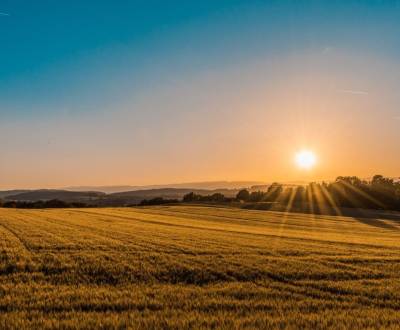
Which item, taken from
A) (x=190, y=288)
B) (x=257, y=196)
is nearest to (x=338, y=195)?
(x=257, y=196)

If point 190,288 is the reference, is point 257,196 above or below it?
above

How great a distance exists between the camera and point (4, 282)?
40.9 ft

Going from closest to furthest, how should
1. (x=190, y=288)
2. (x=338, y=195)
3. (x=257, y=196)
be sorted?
(x=190, y=288)
(x=338, y=195)
(x=257, y=196)

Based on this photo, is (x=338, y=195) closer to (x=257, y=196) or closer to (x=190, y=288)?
(x=257, y=196)

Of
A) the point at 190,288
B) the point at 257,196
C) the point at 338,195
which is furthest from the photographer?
the point at 257,196

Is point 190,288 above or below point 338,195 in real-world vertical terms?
below

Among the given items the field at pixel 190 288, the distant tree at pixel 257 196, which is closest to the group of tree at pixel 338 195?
the distant tree at pixel 257 196

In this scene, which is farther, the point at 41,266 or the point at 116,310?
the point at 41,266

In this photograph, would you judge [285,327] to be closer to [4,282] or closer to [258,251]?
[4,282]

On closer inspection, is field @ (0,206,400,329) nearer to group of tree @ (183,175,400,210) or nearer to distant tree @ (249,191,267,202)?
group of tree @ (183,175,400,210)

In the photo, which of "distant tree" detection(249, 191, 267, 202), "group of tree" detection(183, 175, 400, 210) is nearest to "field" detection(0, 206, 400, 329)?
"group of tree" detection(183, 175, 400, 210)

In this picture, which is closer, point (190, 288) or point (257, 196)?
point (190, 288)

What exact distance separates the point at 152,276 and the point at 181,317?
4.59 metres

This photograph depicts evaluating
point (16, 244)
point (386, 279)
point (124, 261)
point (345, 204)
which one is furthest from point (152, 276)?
point (345, 204)
